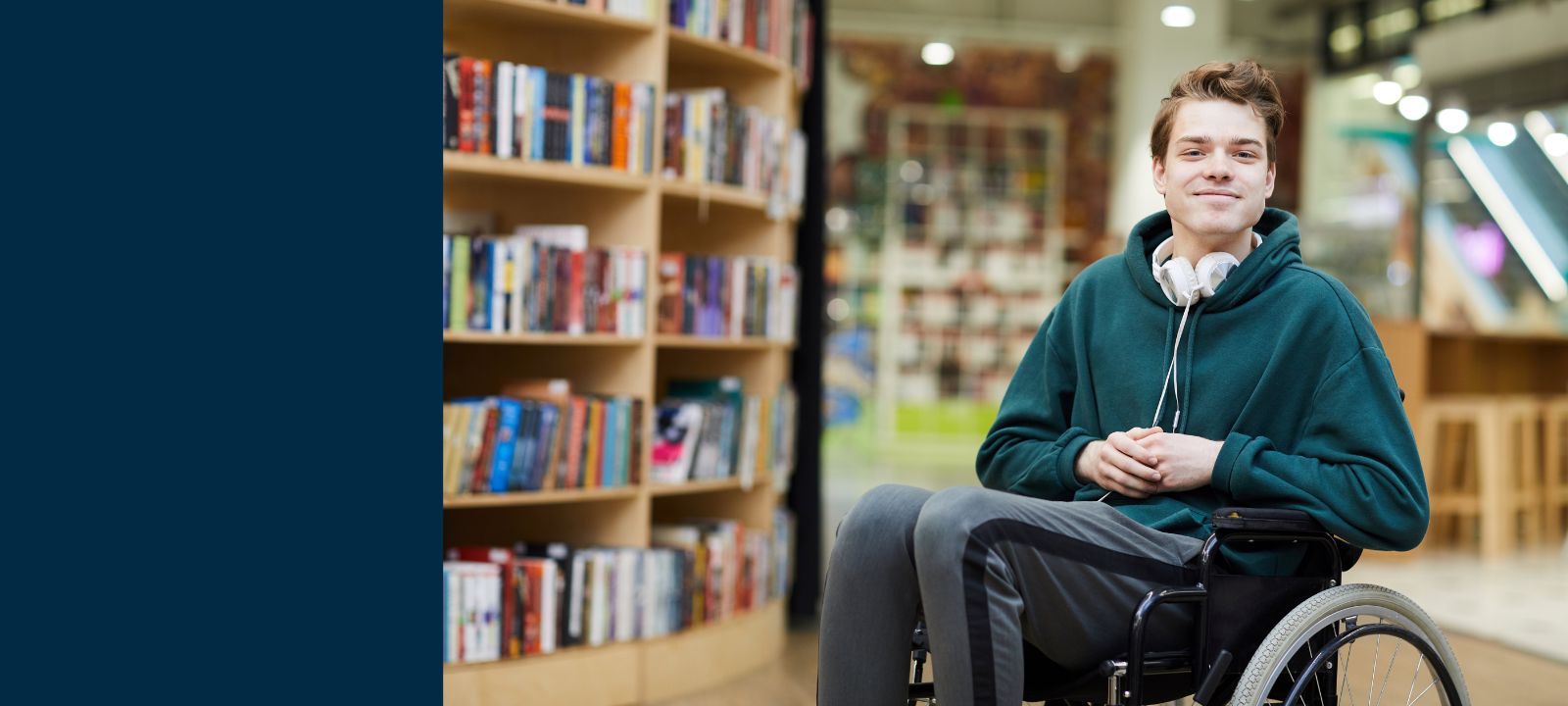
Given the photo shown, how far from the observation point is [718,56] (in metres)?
3.60

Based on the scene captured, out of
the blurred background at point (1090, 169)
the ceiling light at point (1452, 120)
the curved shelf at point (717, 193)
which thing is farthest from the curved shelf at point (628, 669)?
the ceiling light at point (1452, 120)

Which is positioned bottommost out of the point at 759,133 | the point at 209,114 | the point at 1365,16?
the point at 209,114

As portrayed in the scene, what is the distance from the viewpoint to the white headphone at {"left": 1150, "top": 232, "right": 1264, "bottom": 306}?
5.89 feet

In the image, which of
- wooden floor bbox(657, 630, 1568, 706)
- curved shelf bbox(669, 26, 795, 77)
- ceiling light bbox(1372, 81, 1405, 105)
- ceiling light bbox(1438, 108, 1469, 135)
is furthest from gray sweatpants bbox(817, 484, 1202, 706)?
ceiling light bbox(1372, 81, 1405, 105)

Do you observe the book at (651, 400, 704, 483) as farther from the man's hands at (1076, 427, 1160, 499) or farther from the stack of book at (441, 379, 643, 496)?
the man's hands at (1076, 427, 1160, 499)

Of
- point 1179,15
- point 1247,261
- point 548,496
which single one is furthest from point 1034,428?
point 1179,15

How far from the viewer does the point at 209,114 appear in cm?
122

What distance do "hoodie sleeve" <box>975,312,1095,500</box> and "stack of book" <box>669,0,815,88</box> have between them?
1690 mm

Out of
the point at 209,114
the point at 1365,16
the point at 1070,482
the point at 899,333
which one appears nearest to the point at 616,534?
the point at 1070,482

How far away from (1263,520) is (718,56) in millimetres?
2305

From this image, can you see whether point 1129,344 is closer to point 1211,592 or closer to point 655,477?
point 1211,592

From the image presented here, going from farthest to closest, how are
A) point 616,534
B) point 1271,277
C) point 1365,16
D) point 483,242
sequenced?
1. point 1365,16
2. point 616,534
3. point 483,242
4. point 1271,277

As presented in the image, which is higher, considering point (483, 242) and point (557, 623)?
point (483, 242)

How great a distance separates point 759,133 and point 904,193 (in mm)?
8505
